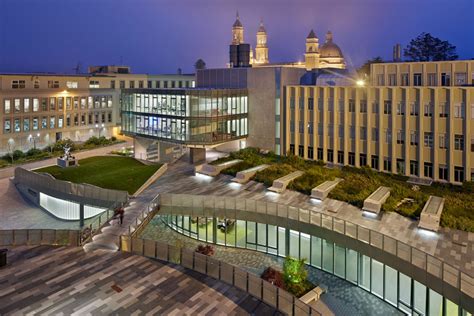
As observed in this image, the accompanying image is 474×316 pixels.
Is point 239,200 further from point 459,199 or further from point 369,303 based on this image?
point 459,199

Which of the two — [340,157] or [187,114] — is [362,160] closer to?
[340,157]

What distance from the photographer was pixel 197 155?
53.0m

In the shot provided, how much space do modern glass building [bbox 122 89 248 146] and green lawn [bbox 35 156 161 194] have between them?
5307mm

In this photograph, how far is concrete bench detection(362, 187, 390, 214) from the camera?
31203mm

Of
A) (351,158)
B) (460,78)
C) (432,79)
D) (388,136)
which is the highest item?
(432,79)

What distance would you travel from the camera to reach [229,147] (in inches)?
2347

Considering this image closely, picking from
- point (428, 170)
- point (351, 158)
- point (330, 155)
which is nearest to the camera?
point (428, 170)

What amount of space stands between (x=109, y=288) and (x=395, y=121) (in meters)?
37.3

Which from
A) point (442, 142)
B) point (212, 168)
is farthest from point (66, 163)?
point (442, 142)

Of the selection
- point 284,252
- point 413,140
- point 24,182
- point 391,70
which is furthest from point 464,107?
point 24,182

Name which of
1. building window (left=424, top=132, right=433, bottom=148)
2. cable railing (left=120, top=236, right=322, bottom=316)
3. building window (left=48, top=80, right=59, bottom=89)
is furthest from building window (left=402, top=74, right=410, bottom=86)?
building window (left=48, top=80, right=59, bottom=89)

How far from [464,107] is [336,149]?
14763 millimetres

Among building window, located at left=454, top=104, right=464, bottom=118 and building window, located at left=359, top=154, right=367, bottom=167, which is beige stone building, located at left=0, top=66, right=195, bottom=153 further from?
building window, located at left=454, top=104, right=464, bottom=118

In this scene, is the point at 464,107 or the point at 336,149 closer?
the point at 464,107
